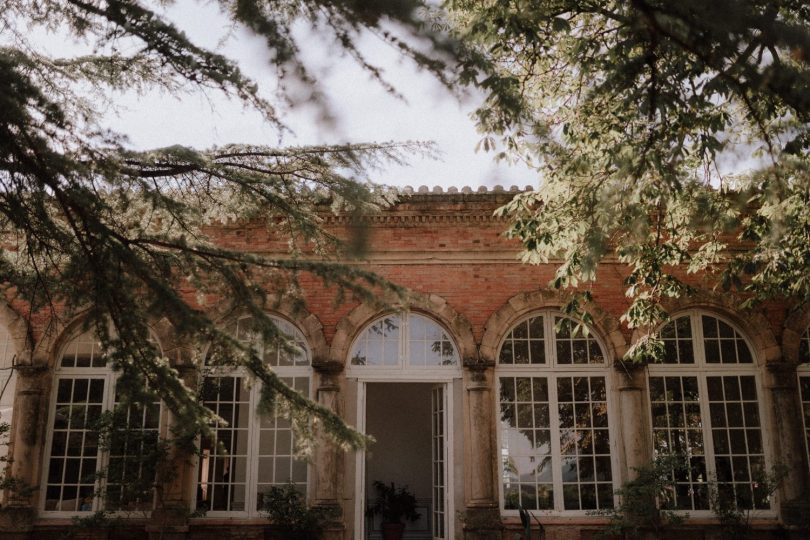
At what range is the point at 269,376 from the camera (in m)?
4.77

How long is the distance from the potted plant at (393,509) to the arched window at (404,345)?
4045 mm

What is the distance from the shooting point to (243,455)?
9492 millimetres

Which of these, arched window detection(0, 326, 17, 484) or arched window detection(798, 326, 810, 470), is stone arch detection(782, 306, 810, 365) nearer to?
arched window detection(798, 326, 810, 470)

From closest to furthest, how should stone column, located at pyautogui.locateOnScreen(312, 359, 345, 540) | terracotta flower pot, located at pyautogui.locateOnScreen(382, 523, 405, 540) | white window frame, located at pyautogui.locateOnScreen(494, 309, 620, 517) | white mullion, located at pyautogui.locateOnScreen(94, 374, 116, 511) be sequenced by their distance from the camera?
white mullion, located at pyautogui.locateOnScreen(94, 374, 116, 511) < stone column, located at pyautogui.locateOnScreen(312, 359, 345, 540) < white window frame, located at pyautogui.locateOnScreen(494, 309, 620, 517) < terracotta flower pot, located at pyautogui.locateOnScreen(382, 523, 405, 540)

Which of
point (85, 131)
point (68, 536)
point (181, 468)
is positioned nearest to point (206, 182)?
point (85, 131)

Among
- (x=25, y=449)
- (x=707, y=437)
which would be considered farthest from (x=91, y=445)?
(x=707, y=437)

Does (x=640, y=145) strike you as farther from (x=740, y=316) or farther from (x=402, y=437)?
(x=402, y=437)

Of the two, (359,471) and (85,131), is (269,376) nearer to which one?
(85,131)

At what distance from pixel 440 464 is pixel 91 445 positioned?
472cm

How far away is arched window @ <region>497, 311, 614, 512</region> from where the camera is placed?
30.5 feet

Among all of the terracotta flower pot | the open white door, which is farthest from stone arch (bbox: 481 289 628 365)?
the terracotta flower pot

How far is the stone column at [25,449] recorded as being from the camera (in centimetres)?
897

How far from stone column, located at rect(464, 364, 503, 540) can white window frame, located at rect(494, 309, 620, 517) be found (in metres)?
0.18

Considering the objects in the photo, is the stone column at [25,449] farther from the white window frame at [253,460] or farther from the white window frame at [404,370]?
the white window frame at [404,370]
